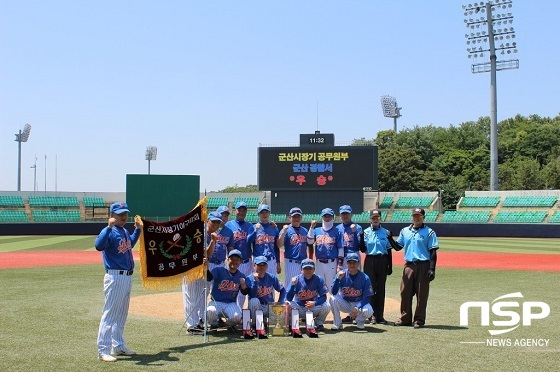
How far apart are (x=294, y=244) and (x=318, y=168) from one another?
2285cm

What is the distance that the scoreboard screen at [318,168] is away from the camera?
3316 cm

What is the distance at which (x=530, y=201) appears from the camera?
4484 centimetres

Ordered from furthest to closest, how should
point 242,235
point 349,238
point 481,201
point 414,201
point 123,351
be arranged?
point 414,201 < point 481,201 < point 349,238 < point 242,235 < point 123,351

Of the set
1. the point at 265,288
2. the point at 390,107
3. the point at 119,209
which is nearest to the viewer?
the point at 119,209

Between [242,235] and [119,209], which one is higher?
[119,209]

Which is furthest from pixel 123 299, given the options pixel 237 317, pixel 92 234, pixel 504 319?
pixel 92 234

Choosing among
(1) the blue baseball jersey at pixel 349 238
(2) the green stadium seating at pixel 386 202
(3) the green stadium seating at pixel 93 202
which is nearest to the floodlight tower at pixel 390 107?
(2) the green stadium seating at pixel 386 202

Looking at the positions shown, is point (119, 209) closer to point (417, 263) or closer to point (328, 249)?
point (328, 249)

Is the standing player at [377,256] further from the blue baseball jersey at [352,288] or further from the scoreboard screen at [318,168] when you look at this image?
the scoreboard screen at [318,168]

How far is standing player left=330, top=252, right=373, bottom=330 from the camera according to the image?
9719 millimetres

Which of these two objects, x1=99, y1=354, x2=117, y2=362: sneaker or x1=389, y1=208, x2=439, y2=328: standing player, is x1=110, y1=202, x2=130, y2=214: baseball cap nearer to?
x1=99, y1=354, x2=117, y2=362: sneaker

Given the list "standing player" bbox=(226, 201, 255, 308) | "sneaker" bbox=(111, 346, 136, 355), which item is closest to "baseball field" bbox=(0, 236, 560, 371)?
"sneaker" bbox=(111, 346, 136, 355)

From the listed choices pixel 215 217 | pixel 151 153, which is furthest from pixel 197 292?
pixel 151 153

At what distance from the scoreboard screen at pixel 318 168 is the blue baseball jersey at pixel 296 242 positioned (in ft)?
74.1
